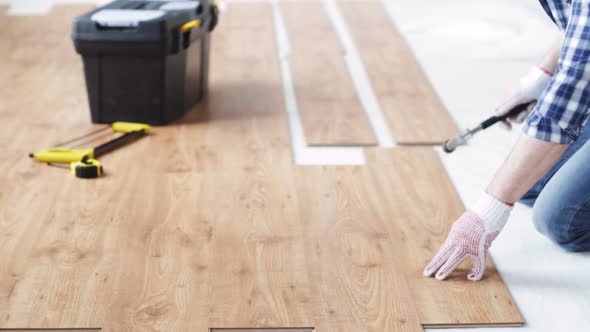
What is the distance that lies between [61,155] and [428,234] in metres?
1.30

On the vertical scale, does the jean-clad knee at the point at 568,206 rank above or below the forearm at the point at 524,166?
below

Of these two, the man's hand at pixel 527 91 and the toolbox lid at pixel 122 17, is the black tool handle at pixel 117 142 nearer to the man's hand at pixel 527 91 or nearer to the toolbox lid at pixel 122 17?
the toolbox lid at pixel 122 17

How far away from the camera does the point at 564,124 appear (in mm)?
1831

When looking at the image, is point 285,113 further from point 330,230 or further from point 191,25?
point 330,230

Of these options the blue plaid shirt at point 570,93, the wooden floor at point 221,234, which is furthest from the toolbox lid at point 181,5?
the blue plaid shirt at point 570,93

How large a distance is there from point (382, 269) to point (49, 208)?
1059 millimetres

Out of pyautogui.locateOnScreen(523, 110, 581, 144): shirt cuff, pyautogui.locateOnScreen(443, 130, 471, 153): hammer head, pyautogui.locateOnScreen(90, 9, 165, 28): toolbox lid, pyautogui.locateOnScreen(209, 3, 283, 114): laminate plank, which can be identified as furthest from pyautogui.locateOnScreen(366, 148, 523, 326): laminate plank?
pyautogui.locateOnScreen(90, 9, 165, 28): toolbox lid

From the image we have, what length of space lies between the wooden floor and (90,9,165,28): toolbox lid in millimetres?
434

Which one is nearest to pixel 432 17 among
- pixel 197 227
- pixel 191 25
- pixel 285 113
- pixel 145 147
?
pixel 285 113

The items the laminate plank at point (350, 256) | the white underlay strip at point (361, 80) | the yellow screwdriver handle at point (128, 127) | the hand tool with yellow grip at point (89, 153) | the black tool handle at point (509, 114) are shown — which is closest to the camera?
the laminate plank at point (350, 256)

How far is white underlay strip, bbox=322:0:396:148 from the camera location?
315cm

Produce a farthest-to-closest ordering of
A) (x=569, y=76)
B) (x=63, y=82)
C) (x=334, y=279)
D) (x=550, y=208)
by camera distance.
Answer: (x=63, y=82) → (x=550, y=208) → (x=334, y=279) → (x=569, y=76)

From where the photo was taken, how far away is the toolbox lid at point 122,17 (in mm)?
2918

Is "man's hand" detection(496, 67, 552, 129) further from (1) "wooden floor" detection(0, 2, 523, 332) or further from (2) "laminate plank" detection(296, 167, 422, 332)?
(2) "laminate plank" detection(296, 167, 422, 332)
